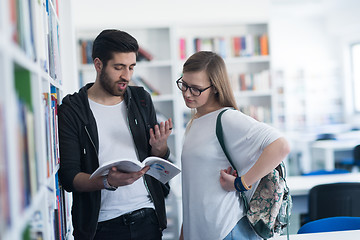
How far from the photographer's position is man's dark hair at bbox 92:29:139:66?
1821mm

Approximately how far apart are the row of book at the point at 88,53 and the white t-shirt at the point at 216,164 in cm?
358

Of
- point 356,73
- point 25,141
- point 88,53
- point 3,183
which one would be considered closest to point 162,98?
point 88,53

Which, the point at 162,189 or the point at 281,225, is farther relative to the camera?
the point at 162,189

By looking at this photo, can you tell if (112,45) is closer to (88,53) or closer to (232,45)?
(88,53)

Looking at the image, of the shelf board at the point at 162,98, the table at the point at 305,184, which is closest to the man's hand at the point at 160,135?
the table at the point at 305,184

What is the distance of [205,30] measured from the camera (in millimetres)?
5742

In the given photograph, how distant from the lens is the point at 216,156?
5.64ft

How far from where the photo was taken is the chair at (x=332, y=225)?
2074mm

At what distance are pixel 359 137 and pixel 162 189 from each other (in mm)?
6061

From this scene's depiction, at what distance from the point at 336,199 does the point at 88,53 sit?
352 centimetres

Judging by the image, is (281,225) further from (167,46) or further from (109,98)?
(167,46)

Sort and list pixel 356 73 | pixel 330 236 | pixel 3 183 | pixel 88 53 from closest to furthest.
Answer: pixel 3 183 < pixel 330 236 < pixel 88 53 < pixel 356 73

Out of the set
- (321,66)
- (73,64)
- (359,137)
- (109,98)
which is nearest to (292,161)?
(359,137)

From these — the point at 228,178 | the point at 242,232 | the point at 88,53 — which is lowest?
the point at 242,232
